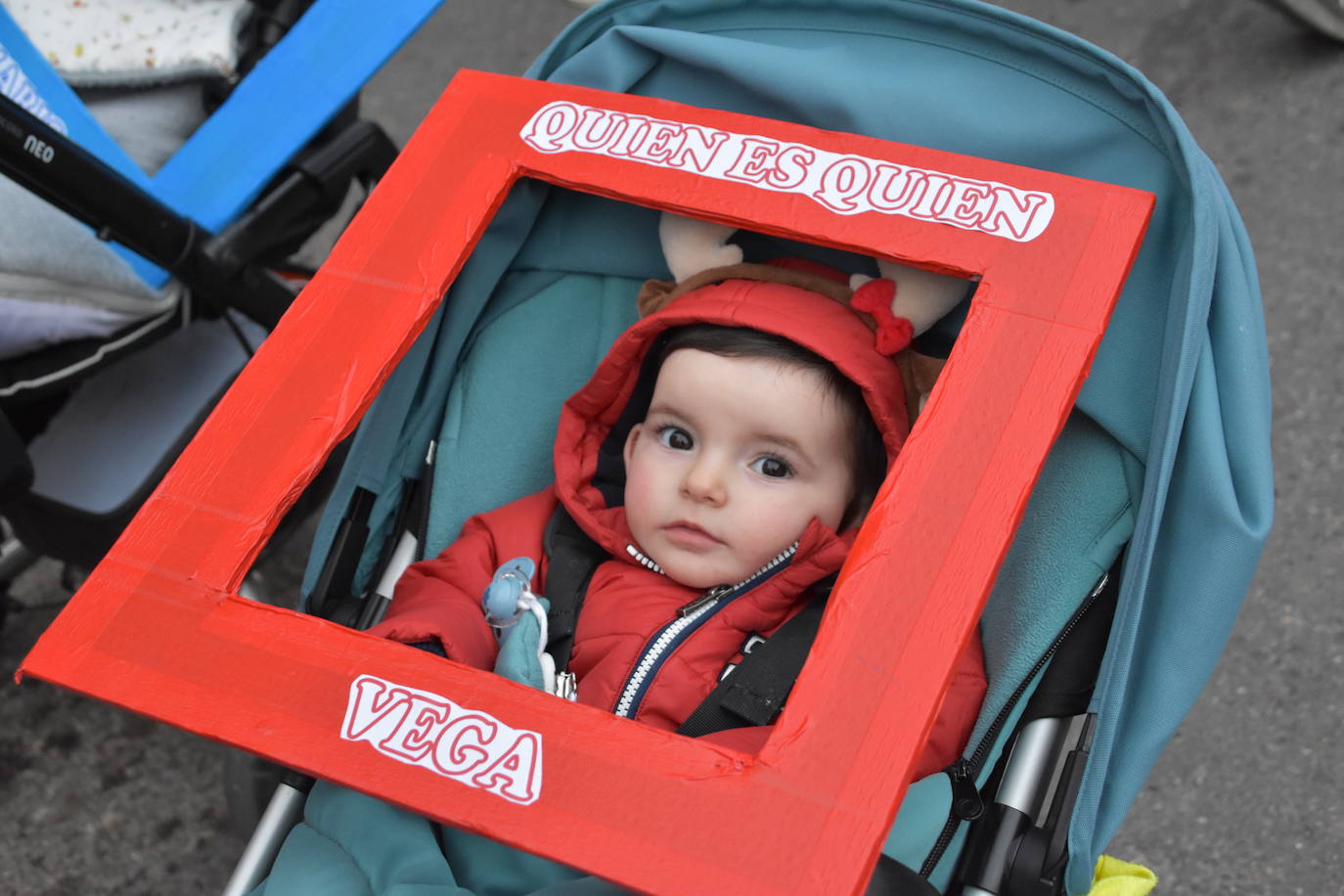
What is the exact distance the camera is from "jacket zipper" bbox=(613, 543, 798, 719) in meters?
1.20

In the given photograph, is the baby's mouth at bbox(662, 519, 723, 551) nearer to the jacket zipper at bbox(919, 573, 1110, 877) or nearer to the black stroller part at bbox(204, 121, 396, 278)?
the jacket zipper at bbox(919, 573, 1110, 877)

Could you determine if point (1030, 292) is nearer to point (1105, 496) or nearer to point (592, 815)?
point (1105, 496)

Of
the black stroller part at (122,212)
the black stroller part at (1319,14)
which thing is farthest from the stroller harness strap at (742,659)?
the black stroller part at (1319,14)

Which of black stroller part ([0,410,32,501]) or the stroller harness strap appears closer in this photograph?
the stroller harness strap

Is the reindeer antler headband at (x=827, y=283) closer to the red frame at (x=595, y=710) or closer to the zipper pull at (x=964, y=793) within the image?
the red frame at (x=595, y=710)

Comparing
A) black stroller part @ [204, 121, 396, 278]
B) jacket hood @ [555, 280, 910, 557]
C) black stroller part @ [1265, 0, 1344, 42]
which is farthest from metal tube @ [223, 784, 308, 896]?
→ black stroller part @ [1265, 0, 1344, 42]

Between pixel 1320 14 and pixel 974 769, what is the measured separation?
213 centimetres

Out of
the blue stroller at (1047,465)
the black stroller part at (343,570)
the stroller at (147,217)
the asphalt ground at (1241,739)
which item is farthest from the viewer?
the asphalt ground at (1241,739)

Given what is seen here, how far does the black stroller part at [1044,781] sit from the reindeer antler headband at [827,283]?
30cm

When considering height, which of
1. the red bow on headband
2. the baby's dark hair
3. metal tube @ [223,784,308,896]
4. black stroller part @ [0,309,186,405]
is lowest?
metal tube @ [223,784,308,896]

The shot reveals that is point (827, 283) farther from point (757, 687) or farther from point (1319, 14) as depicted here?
point (1319, 14)

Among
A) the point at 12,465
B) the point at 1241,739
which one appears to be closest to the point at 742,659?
the point at 12,465

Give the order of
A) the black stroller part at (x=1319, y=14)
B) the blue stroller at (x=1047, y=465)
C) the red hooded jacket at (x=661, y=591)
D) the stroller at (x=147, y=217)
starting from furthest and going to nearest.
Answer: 1. the black stroller part at (x=1319, y=14)
2. the stroller at (x=147, y=217)
3. the red hooded jacket at (x=661, y=591)
4. the blue stroller at (x=1047, y=465)

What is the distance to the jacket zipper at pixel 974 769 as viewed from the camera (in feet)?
3.61
